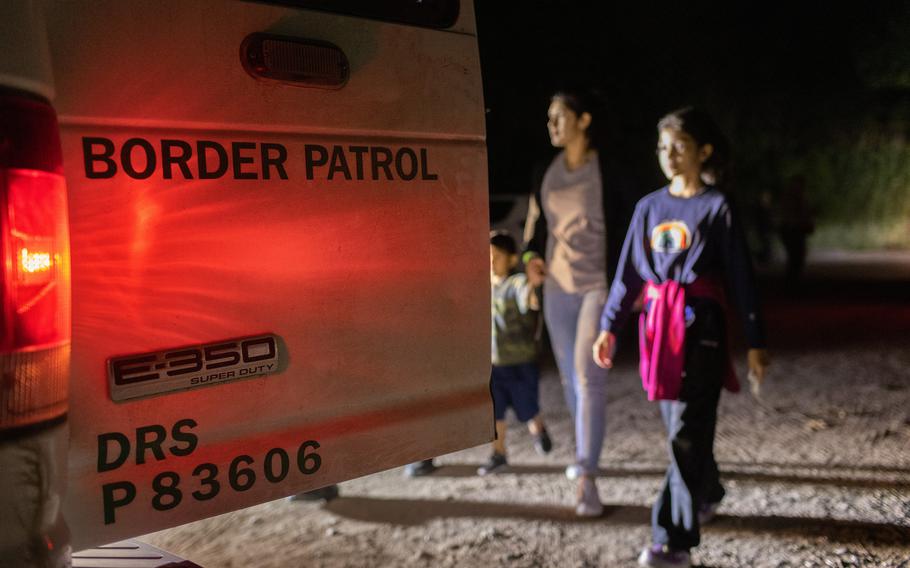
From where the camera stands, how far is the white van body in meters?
1.67

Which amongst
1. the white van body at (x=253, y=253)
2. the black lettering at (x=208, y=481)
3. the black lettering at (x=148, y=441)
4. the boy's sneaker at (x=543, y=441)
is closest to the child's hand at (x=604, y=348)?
the boy's sneaker at (x=543, y=441)

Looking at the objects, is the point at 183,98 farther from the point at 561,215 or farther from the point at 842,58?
the point at 842,58

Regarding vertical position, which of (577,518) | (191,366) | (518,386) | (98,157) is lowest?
(577,518)

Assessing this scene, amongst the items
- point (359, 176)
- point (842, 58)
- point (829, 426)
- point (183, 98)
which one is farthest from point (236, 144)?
point (842, 58)

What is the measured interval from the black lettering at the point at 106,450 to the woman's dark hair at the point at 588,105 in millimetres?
3136

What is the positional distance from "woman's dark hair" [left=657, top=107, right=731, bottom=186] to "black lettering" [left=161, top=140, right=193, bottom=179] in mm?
2338

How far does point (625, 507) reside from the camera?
420 centimetres

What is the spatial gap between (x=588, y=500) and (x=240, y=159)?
2.84 metres

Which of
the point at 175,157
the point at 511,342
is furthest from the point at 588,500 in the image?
the point at 175,157

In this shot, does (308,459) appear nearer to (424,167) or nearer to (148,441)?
(148,441)

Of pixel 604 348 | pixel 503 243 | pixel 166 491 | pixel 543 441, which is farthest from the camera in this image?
pixel 543 441

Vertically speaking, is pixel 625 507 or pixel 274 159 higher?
pixel 274 159

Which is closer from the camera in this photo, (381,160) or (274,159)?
(274,159)

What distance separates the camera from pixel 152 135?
1723 mm
